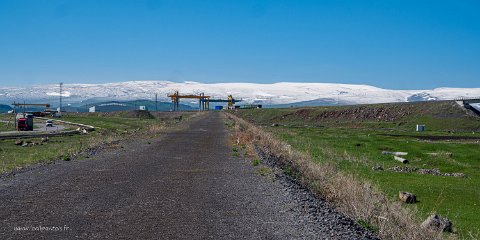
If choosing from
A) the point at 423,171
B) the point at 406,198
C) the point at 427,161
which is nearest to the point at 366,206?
the point at 406,198

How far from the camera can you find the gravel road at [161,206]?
29.6ft

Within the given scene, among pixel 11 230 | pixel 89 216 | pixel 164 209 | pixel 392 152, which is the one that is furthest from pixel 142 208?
pixel 392 152

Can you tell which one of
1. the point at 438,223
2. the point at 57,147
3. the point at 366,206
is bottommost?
the point at 57,147

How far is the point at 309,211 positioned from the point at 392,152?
96.4 feet

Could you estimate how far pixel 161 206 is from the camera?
11289 millimetres

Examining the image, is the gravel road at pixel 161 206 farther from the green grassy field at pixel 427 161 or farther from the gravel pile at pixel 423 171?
the gravel pile at pixel 423 171

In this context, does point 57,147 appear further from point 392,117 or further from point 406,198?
point 392,117

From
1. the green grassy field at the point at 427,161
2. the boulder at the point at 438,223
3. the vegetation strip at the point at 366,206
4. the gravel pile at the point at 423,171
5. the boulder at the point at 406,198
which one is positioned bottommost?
the gravel pile at the point at 423,171

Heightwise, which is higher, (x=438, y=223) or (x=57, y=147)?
(x=438, y=223)

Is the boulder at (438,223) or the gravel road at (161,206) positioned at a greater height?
the gravel road at (161,206)

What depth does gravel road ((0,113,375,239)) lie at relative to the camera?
29.6 feet

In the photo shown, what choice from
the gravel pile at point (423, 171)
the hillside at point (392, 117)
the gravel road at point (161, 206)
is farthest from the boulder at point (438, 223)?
the hillside at point (392, 117)

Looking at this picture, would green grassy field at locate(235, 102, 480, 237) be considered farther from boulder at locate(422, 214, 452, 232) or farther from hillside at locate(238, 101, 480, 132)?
boulder at locate(422, 214, 452, 232)

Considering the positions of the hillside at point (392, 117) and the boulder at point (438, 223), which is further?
the hillside at point (392, 117)
